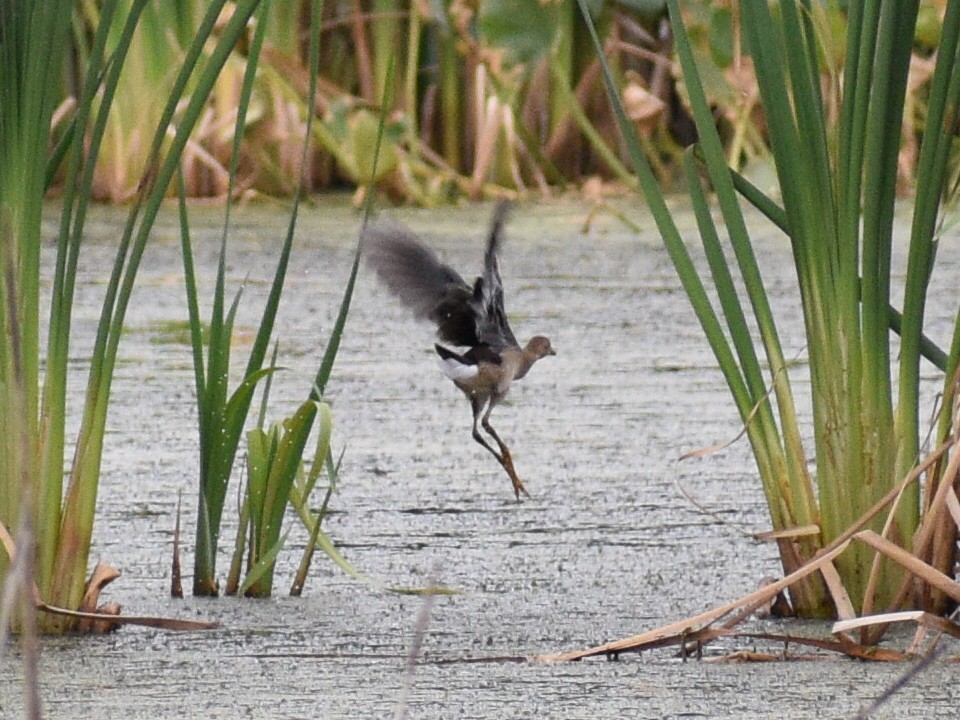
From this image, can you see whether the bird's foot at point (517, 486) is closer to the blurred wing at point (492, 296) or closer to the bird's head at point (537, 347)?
the blurred wing at point (492, 296)

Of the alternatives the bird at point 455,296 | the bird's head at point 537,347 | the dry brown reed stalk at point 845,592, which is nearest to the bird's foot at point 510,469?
the bird at point 455,296

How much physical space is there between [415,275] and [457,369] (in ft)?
0.73

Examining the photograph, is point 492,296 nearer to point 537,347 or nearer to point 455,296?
point 455,296

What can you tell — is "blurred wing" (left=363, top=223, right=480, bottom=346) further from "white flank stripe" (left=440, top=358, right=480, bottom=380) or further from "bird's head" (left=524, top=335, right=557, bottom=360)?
"bird's head" (left=524, top=335, right=557, bottom=360)

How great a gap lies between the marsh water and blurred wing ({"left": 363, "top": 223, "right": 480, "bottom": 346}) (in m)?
0.27

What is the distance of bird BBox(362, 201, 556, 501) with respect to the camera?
2164 millimetres

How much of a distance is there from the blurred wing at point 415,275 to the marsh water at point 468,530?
0.87 ft

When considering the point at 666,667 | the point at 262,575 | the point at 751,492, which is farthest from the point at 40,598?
the point at 751,492

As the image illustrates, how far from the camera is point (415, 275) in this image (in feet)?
7.16

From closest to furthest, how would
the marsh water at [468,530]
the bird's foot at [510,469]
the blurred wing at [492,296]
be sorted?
the marsh water at [468,530], the blurred wing at [492,296], the bird's foot at [510,469]

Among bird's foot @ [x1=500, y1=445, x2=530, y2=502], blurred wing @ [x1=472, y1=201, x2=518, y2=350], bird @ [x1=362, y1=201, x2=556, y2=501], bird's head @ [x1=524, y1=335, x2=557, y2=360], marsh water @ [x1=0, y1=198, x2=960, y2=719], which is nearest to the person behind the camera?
marsh water @ [x1=0, y1=198, x2=960, y2=719]

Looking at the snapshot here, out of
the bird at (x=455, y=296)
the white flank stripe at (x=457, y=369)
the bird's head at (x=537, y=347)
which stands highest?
the bird at (x=455, y=296)

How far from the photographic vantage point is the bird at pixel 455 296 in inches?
85.2

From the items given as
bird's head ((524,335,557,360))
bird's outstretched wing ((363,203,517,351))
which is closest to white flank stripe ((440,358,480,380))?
bird's outstretched wing ((363,203,517,351))
